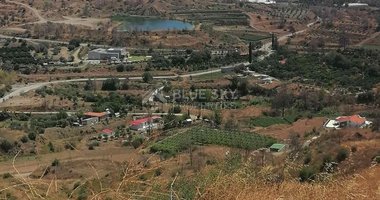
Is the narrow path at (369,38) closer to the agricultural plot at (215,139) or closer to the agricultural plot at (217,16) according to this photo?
the agricultural plot at (217,16)

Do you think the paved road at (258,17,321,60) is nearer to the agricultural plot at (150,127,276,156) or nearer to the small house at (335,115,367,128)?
the small house at (335,115,367,128)

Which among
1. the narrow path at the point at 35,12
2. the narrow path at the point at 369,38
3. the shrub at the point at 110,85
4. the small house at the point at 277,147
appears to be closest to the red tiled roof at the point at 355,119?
the small house at the point at 277,147

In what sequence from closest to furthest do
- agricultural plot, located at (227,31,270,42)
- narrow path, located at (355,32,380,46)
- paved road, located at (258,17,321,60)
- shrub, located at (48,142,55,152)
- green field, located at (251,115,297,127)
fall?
shrub, located at (48,142,55,152)
green field, located at (251,115,297,127)
paved road, located at (258,17,321,60)
narrow path, located at (355,32,380,46)
agricultural plot, located at (227,31,270,42)

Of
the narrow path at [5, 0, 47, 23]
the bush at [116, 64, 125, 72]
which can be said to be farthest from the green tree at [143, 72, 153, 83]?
the narrow path at [5, 0, 47, 23]

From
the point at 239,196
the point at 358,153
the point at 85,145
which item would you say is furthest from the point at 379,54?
the point at 239,196

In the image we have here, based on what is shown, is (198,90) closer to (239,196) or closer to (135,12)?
(239,196)

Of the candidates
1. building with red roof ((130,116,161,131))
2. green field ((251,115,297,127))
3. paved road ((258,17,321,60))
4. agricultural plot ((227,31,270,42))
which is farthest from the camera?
agricultural plot ((227,31,270,42))
